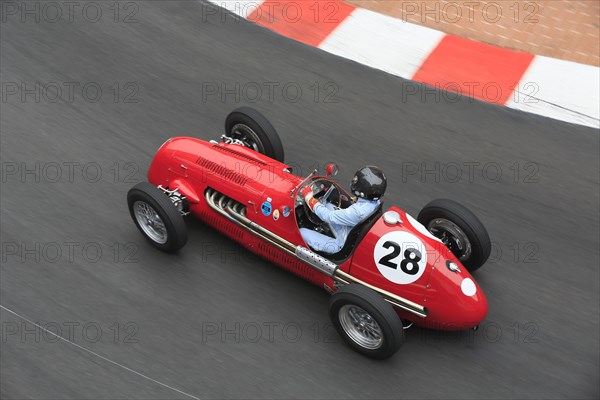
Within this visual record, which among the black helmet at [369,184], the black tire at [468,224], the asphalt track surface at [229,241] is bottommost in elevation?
the asphalt track surface at [229,241]

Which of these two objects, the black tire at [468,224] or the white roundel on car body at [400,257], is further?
the black tire at [468,224]

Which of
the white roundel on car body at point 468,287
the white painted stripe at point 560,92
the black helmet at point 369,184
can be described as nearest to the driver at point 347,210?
the black helmet at point 369,184

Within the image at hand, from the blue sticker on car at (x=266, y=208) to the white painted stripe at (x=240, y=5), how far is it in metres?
4.00

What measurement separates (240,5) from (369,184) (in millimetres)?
4771

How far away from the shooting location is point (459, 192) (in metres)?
7.77

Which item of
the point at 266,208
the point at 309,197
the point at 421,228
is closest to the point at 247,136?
the point at 266,208

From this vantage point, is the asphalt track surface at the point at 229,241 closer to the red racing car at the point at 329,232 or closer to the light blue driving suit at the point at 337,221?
the red racing car at the point at 329,232

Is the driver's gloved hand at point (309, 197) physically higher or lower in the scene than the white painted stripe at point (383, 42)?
higher

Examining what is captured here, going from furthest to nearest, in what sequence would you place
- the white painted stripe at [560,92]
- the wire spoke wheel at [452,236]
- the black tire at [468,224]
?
the white painted stripe at [560,92] → the wire spoke wheel at [452,236] → the black tire at [468,224]

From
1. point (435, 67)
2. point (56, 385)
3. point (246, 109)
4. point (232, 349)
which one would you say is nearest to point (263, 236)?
point (232, 349)

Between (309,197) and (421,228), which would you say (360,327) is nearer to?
(421,228)

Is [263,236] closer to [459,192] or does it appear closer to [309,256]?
[309,256]

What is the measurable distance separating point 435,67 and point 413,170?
5.88 ft

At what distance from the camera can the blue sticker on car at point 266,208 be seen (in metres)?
6.46
